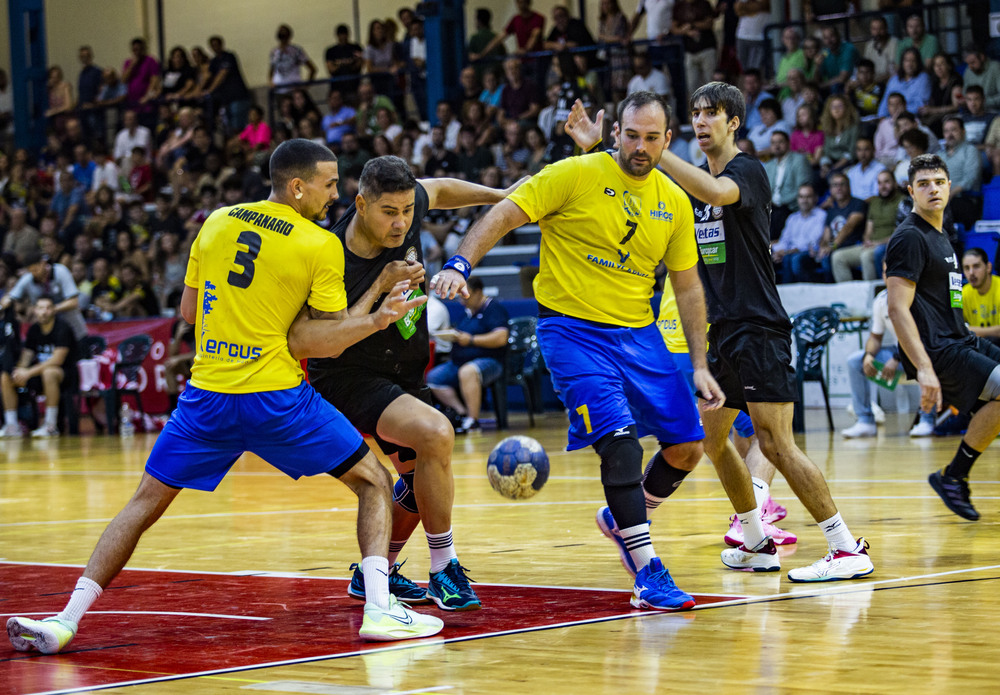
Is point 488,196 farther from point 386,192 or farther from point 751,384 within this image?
point 751,384

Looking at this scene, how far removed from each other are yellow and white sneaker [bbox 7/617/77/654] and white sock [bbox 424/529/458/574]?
146 centimetres

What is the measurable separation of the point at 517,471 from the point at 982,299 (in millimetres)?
7685

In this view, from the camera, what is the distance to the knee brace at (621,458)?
5344 mm

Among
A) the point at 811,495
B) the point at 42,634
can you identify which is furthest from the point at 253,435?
the point at 811,495

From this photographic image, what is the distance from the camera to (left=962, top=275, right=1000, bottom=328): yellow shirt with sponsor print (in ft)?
41.0

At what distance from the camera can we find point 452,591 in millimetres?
5398

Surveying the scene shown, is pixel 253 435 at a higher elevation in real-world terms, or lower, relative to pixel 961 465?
higher

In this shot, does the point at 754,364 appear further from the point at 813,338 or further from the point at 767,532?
the point at 813,338

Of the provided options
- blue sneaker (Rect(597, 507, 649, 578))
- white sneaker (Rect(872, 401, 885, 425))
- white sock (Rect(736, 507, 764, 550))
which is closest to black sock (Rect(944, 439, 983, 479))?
white sock (Rect(736, 507, 764, 550))

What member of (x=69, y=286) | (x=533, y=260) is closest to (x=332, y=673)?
(x=533, y=260)

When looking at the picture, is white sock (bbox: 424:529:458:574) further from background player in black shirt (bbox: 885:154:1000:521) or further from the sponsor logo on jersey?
background player in black shirt (bbox: 885:154:1000:521)

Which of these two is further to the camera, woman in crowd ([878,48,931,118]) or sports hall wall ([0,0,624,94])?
sports hall wall ([0,0,624,94])

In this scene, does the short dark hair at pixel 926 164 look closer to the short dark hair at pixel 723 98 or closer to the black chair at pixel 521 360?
the short dark hair at pixel 723 98

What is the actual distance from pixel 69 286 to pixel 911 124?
1215 cm
